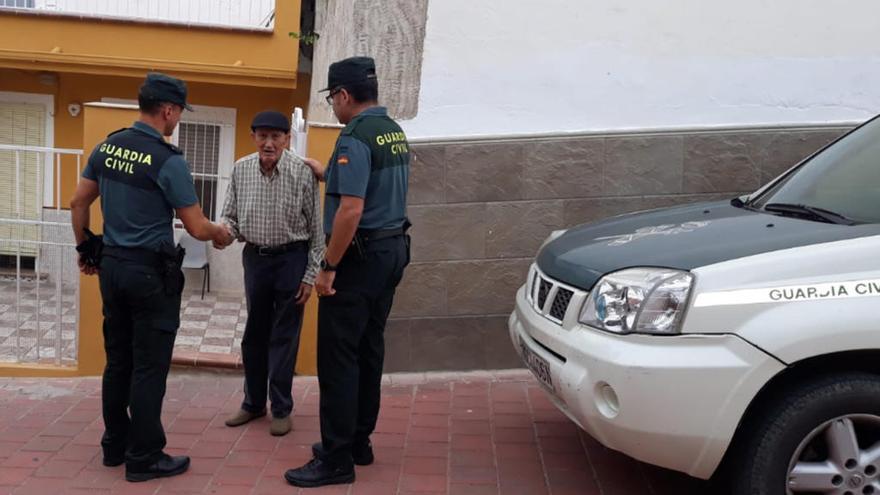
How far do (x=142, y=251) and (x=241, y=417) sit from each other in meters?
1.30

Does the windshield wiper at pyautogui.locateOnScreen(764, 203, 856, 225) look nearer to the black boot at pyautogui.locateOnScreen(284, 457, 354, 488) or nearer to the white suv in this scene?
the white suv

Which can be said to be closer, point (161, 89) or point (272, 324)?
point (161, 89)

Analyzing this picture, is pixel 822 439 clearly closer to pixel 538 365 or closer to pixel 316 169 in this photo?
pixel 538 365

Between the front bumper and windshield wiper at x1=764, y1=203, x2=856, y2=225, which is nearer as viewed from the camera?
the front bumper

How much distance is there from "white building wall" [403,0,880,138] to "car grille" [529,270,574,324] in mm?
1970

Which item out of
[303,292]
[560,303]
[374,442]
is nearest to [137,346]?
[303,292]

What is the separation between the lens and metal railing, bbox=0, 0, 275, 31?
33.3ft

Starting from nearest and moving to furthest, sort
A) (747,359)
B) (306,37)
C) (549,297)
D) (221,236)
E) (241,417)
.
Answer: (747,359) → (549,297) → (221,236) → (241,417) → (306,37)

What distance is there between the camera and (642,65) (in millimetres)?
6117

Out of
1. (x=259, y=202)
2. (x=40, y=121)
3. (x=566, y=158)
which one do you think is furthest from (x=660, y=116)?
(x=40, y=121)

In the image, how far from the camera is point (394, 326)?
6027mm

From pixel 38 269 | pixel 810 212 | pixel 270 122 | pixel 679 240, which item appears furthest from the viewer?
pixel 38 269

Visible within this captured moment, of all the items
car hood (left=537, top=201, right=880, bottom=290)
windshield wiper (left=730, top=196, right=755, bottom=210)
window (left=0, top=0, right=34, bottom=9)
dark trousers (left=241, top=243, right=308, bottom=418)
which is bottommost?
dark trousers (left=241, top=243, right=308, bottom=418)

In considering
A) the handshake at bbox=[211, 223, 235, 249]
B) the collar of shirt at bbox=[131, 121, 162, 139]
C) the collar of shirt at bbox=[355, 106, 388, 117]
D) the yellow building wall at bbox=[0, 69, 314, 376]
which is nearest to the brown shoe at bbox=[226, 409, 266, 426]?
the handshake at bbox=[211, 223, 235, 249]
